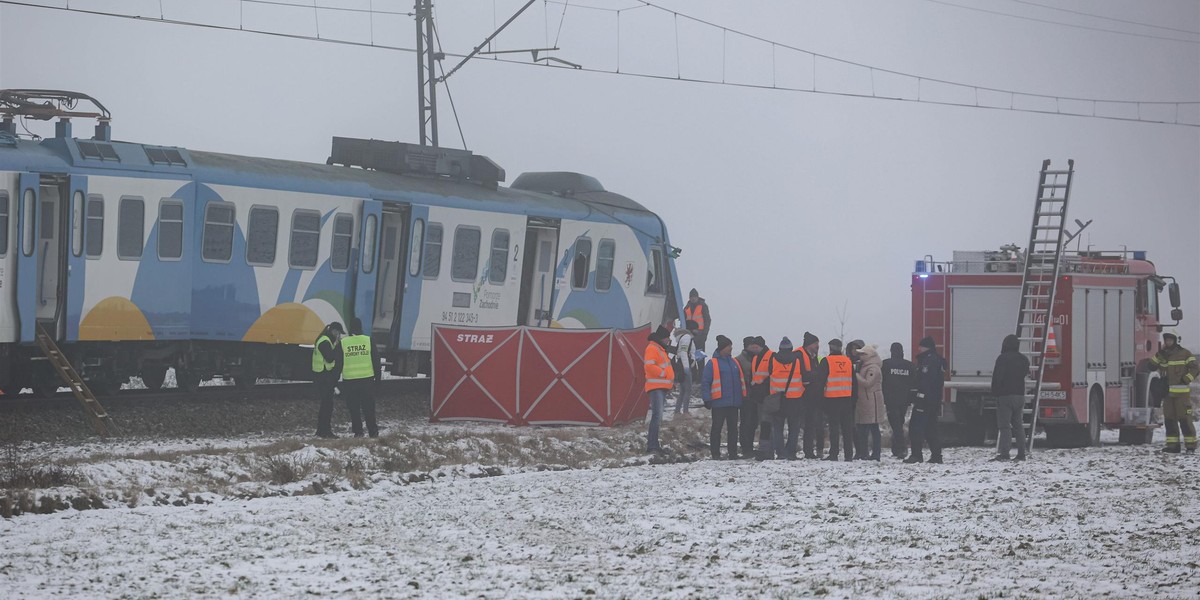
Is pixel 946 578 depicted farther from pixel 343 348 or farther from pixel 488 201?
pixel 488 201

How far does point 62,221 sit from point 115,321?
153cm

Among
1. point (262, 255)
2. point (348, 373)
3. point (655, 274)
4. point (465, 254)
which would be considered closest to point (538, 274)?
point (465, 254)

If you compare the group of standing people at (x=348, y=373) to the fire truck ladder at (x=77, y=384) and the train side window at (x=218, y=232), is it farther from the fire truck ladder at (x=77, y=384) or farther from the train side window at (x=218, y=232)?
the train side window at (x=218, y=232)

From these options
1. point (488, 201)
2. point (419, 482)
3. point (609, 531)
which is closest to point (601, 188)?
point (488, 201)

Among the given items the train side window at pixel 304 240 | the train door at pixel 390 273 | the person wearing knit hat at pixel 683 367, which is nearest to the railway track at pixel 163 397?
the train door at pixel 390 273

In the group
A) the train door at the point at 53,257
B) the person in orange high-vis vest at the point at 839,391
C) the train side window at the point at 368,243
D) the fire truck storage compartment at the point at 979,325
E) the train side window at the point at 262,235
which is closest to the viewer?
the person in orange high-vis vest at the point at 839,391

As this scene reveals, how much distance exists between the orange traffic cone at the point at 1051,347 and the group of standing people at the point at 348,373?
9387 mm

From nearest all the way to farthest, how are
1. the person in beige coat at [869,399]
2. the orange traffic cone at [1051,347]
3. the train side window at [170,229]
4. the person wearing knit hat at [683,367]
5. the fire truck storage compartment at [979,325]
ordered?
the person in beige coat at [869,399] → the train side window at [170,229] → the orange traffic cone at [1051,347] → the fire truck storage compartment at [979,325] → the person wearing knit hat at [683,367]

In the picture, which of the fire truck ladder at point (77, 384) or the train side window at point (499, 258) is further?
the train side window at point (499, 258)

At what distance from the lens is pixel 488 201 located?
84.6ft

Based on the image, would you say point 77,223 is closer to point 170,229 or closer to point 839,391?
point 170,229

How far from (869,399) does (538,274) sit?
30.0ft

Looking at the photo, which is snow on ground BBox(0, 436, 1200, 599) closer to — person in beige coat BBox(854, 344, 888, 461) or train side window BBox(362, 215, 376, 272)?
person in beige coat BBox(854, 344, 888, 461)

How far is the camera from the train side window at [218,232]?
2170 cm
